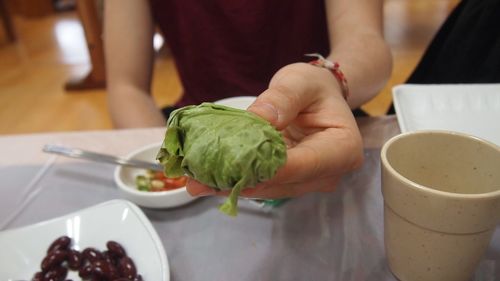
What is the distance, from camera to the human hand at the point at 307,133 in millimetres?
450

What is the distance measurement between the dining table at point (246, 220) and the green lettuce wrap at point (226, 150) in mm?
171

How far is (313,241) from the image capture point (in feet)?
1.86

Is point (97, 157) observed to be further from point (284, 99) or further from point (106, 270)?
point (284, 99)

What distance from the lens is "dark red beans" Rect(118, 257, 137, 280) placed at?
0.54 m

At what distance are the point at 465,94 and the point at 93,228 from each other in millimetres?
673

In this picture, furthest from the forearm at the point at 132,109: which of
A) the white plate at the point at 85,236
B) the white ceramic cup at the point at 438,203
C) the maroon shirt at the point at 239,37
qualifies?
the white ceramic cup at the point at 438,203

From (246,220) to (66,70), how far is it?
294 centimetres

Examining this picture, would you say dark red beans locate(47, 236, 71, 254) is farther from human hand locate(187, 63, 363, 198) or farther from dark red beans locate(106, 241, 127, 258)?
human hand locate(187, 63, 363, 198)

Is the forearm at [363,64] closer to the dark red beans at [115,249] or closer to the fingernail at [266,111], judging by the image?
the fingernail at [266,111]

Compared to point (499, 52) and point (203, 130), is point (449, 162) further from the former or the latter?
point (499, 52)

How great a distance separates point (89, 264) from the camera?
570 millimetres

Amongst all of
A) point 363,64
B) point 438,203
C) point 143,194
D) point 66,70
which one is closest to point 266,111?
point 438,203

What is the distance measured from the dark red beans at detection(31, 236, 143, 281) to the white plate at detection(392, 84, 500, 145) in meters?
0.48

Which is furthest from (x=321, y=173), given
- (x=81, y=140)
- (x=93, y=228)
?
(x=81, y=140)
